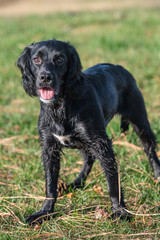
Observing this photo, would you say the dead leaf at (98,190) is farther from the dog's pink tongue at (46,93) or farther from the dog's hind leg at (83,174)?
the dog's pink tongue at (46,93)

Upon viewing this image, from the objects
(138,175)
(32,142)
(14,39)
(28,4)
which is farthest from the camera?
(28,4)

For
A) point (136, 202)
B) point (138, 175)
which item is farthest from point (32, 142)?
point (136, 202)

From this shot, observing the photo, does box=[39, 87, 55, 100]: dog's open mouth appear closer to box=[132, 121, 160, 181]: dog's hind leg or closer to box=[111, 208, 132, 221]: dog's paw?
box=[111, 208, 132, 221]: dog's paw

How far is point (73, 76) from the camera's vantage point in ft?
9.18

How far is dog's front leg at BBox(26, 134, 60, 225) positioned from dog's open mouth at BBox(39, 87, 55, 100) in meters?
0.40

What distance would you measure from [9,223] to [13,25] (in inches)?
440

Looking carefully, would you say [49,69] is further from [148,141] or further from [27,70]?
[148,141]

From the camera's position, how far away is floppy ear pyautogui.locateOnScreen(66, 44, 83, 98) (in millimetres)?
2762

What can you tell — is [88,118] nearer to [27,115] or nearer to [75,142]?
[75,142]

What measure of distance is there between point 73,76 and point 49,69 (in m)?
0.23

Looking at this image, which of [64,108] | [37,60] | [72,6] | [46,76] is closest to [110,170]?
[64,108]

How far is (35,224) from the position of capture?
2.78m

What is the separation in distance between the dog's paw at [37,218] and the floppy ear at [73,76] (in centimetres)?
101

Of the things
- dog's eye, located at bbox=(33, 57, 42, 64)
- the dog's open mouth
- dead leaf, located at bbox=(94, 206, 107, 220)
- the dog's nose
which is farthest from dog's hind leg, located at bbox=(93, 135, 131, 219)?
dog's eye, located at bbox=(33, 57, 42, 64)
